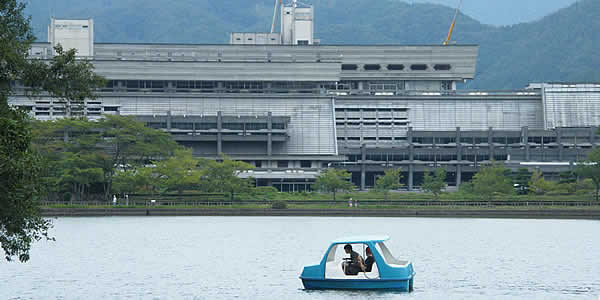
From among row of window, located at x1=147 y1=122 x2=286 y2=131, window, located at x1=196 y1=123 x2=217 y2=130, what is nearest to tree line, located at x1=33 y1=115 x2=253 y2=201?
row of window, located at x1=147 y1=122 x2=286 y2=131

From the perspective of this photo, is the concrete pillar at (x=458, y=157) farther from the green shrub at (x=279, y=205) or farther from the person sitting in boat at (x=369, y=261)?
the person sitting in boat at (x=369, y=261)

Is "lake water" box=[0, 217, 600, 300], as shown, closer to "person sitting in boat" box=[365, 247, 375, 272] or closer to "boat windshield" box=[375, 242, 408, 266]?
"person sitting in boat" box=[365, 247, 375, 272]

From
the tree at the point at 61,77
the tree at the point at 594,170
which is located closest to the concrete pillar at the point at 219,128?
the tree at the point at 594,170

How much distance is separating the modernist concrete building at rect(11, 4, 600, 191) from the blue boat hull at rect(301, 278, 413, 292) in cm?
12456

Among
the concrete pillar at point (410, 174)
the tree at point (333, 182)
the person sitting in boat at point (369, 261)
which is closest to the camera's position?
the person sitting in boat at point (369, 261)

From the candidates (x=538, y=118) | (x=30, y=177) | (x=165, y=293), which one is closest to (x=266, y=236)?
(x=165, y=293)

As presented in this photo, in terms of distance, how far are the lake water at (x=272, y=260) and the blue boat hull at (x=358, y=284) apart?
1.31 ft

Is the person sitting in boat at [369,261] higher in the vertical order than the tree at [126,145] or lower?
lower

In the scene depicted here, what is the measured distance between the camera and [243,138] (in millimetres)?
180375

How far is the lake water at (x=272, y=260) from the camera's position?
49656mm

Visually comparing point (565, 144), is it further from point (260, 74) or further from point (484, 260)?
point (484, 260)

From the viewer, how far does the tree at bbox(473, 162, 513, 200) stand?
136000 millimetres

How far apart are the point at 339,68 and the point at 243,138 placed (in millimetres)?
27428

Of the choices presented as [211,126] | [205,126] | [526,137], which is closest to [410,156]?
[526,137]
